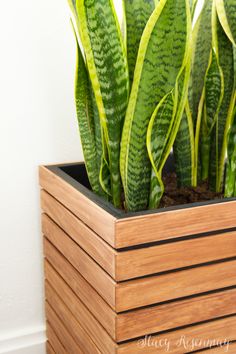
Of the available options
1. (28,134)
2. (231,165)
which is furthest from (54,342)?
(231,165)

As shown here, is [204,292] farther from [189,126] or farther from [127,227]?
[189,126]

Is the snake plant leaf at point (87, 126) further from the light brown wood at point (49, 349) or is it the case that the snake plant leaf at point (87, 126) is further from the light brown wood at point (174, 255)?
the light brown wood at point (49, 349)

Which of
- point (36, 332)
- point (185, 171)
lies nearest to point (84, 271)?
point (185, 171)

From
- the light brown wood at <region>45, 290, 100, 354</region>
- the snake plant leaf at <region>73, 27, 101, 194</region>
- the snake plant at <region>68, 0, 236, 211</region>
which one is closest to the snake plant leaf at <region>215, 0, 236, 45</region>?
the snake plant at <region>68, 0, 236, 211</region>

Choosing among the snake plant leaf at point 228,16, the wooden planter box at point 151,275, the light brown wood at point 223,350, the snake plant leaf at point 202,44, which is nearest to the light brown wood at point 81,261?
the wooden planter box at point 151,275

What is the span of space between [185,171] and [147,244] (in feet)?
0.80

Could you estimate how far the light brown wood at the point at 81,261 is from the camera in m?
0.81

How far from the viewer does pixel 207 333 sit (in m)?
0.89

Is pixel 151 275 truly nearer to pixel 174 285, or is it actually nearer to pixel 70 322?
pixel 174 285

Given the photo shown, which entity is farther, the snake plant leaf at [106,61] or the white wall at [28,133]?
the white wall at [28,133]

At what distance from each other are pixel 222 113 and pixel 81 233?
1.24 feet

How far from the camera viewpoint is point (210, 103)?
0.96m

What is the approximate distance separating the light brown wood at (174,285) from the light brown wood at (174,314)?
15 mm

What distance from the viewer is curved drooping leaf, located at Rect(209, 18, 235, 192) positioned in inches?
37.4
